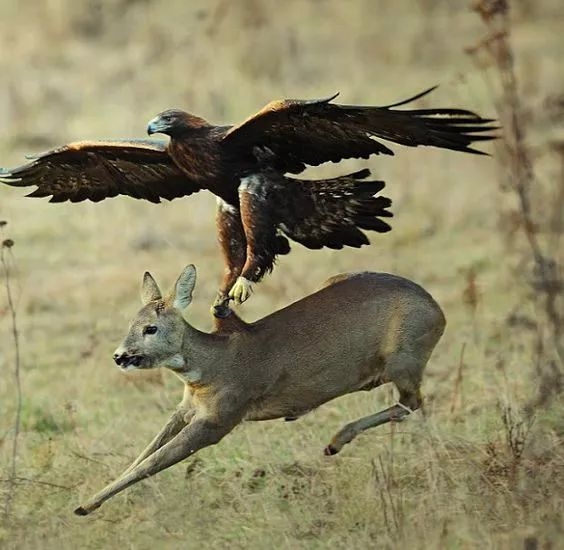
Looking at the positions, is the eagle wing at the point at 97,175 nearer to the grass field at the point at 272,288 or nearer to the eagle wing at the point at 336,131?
the eagle wing at the point at 336,131

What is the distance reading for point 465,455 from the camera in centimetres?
734

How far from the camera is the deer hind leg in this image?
7.23 metres

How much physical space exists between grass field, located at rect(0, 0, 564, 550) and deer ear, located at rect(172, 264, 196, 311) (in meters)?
0.96

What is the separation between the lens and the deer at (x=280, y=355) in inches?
270

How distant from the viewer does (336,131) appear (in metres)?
6.47

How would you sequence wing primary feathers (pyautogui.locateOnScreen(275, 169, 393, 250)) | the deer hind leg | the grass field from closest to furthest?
wing primary feathers (pyautogui.locateOnScreen(275, 169, 393, 250)), the grass field, the deer hind leg

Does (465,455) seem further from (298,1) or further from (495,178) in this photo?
(298,1)

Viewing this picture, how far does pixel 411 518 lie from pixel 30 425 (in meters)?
2.81

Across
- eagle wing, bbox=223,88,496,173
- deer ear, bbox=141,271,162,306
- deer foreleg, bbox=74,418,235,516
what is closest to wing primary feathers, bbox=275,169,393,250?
eagle wing, bbox=223,88,496,173

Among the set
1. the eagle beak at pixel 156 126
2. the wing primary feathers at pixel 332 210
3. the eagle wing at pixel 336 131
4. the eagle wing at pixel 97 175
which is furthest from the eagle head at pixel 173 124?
the wing primary feathers at pixel 332 210

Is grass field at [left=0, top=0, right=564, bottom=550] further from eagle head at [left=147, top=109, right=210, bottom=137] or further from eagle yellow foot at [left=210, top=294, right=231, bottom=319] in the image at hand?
eagle head at [left=147, top=109, right=210, bottom=137]

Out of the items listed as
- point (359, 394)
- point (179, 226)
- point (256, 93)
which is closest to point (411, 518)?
point (359, 394)

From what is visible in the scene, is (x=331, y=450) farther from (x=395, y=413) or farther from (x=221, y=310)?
(x=221, y=310)

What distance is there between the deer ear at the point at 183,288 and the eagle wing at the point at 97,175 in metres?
0.37
